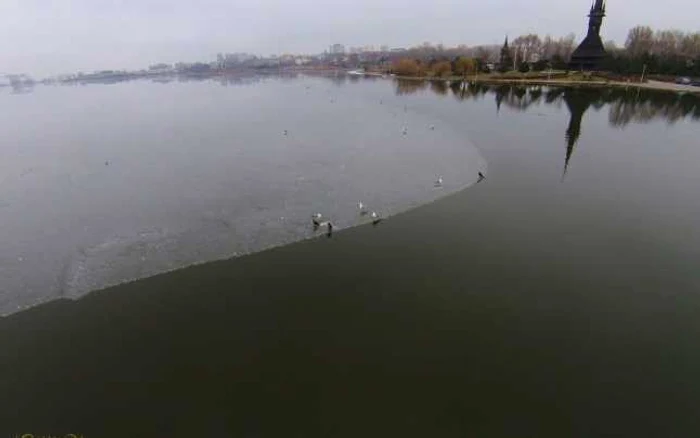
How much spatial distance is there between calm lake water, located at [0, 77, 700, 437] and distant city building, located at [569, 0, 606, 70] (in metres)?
66.4

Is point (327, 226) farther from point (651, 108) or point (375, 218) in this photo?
point (651, 108)

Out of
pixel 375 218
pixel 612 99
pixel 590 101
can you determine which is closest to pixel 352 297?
pixel 375 218

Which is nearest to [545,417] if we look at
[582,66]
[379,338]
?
[379,338]

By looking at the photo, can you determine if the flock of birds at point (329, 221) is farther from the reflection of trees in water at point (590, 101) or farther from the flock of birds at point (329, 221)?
the reflection of trees in water at point (590, 101)

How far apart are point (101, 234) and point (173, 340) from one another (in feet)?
29.6

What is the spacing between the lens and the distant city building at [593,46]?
78.8m

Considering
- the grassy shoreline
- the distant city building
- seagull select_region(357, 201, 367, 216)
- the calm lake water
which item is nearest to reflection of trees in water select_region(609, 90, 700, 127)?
the grassy shoreline

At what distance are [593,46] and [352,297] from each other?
95.2m

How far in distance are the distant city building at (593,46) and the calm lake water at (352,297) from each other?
66368 millimetres

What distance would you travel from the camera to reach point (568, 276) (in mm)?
14422

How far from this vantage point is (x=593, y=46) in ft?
273

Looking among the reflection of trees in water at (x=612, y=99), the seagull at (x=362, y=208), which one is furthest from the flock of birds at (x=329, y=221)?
the reflection of trees in water at (x=612, y=99)

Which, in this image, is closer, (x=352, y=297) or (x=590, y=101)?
(x=352, y=297)

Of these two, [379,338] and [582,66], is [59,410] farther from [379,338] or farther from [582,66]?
[582,66]
